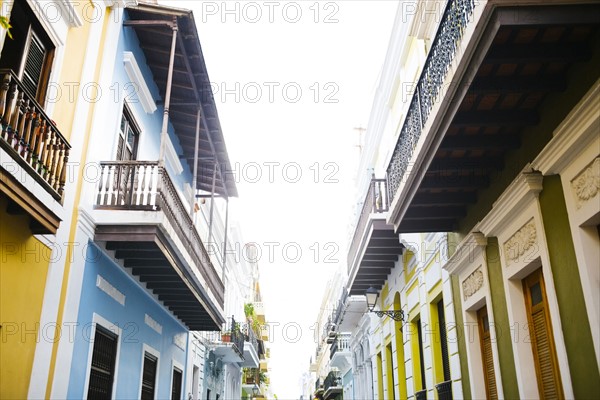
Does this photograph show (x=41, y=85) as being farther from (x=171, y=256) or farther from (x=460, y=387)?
(x=460, y=387)

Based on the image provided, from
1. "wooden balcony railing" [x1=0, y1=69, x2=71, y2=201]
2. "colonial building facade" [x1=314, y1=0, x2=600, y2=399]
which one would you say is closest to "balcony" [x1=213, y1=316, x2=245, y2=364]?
"colonial building facade" [x1=314, y1=0, x2=600, y2=399]

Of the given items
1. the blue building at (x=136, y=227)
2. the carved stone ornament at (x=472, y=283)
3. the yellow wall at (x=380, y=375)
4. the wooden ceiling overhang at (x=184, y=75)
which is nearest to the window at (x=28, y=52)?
the blue building at (x=136, y=227)

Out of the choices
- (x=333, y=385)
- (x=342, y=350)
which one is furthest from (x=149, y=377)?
(x=333, y=385)

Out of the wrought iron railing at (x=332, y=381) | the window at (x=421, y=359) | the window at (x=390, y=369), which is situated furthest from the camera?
the wrought iron railing at (x=332, y=381)

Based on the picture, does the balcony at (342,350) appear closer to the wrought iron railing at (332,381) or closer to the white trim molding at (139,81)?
the wrought iron railing at (332,381)

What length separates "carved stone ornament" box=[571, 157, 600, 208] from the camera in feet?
15.2

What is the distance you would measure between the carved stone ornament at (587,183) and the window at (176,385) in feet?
36.8

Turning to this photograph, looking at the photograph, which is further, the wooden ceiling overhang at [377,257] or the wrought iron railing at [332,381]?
the wrought iron railing at [332,381]

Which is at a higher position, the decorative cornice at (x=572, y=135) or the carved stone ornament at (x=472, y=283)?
the decorative cornice at (x=572, y=135)

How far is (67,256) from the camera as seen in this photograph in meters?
7.49

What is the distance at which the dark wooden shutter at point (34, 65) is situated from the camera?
6949 mm

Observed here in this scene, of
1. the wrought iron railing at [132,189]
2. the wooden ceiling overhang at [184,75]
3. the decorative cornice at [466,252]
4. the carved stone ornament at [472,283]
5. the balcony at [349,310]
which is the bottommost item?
the carved stone ornament at [472,283]

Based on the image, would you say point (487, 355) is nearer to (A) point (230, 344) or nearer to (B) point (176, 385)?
(B) point (176, 385)

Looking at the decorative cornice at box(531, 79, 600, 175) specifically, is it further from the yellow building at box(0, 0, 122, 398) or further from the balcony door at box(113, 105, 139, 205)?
the balcony door at box(113, 105, 139, 205)
